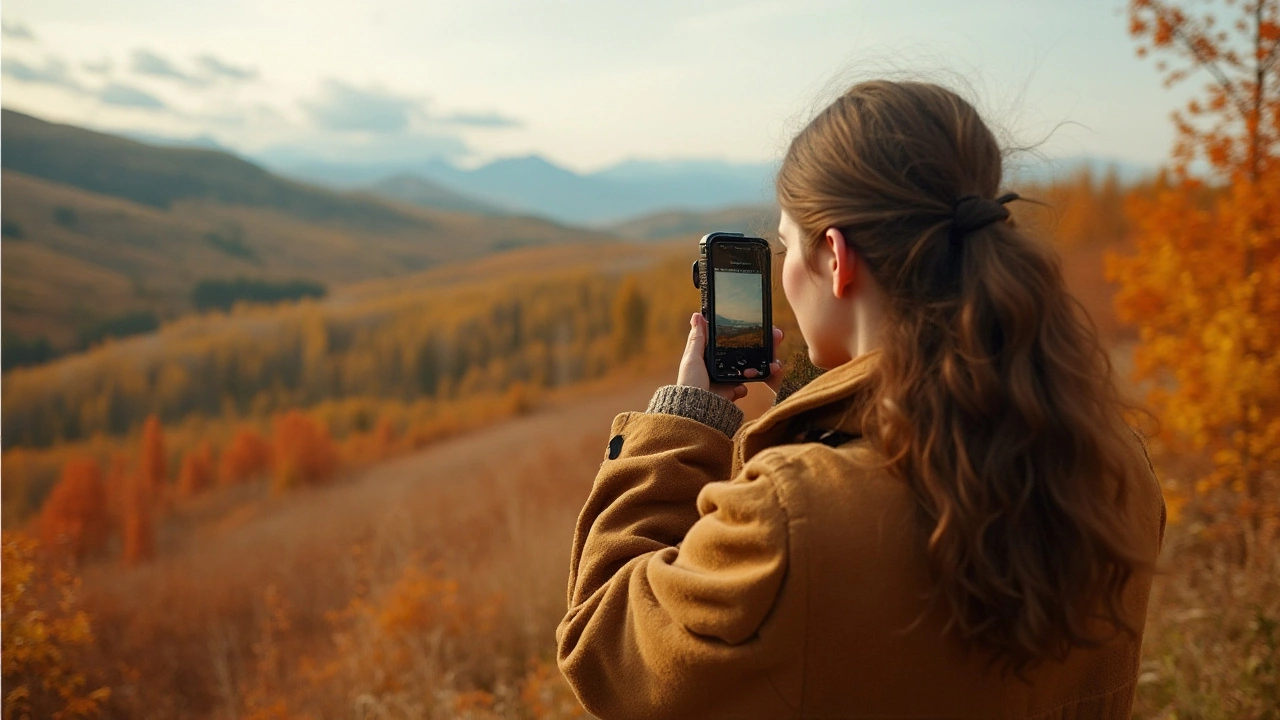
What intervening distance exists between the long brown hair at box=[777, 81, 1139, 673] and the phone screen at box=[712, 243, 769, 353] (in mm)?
389

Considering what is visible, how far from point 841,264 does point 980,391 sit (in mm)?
263

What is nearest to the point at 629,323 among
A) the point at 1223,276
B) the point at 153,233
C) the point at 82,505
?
the point at 82,505

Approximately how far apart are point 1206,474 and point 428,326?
1360 inches

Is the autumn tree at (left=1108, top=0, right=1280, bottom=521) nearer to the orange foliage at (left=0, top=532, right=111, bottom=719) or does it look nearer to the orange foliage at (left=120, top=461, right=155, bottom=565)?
the orange foliage at (left=0, top=532, right=111, bottom=719)

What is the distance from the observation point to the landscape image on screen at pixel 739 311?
1696 millimetres

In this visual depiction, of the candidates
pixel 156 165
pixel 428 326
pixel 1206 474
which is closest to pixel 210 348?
pixel 428 326

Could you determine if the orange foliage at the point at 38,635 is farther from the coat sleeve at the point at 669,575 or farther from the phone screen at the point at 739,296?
the phone screen at the point at 739,296

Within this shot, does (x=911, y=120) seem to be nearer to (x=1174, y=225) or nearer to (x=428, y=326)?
(x=1174, y=225)

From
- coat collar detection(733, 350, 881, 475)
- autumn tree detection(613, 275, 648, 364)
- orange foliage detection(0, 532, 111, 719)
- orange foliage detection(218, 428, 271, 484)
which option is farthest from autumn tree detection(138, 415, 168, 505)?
coat collar detection(733, 350, 881, 475)

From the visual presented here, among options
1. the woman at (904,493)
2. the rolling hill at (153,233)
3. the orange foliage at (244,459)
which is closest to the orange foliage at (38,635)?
the woman at (904,493)

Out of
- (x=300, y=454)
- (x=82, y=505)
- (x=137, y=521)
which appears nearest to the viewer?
(x=82, y=505)

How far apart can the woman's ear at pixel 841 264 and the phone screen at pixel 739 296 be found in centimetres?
36

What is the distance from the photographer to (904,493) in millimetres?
Result: 1190

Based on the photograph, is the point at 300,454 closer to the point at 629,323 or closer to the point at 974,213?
the point at 629,323
